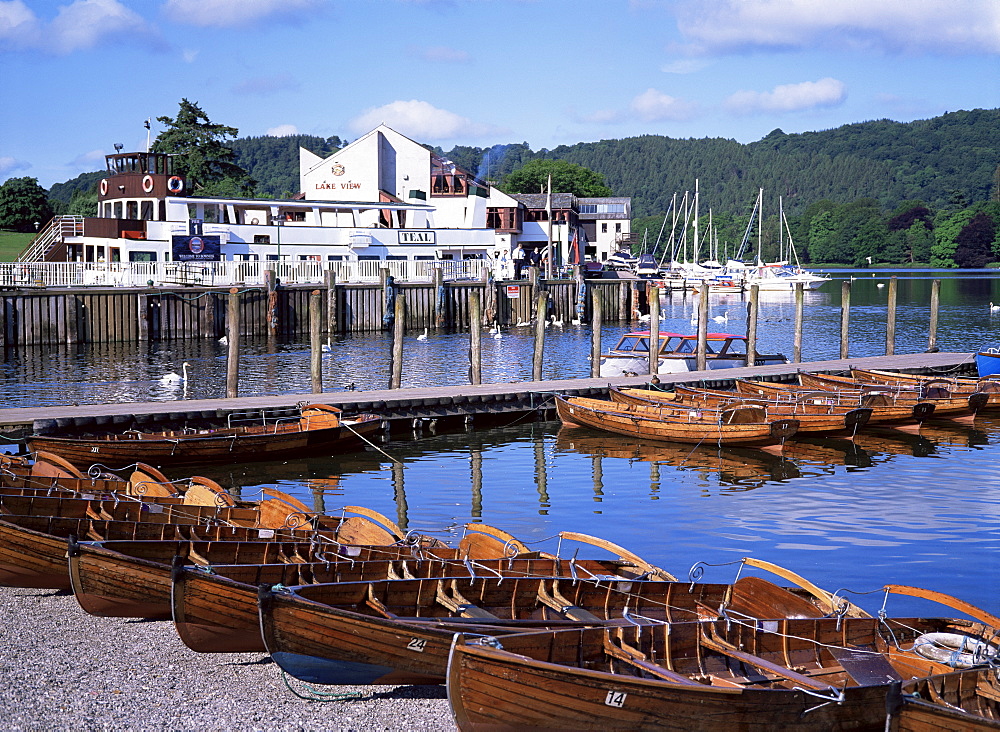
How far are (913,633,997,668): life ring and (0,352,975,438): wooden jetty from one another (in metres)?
18.7

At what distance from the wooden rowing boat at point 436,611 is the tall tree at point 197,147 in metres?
93.0

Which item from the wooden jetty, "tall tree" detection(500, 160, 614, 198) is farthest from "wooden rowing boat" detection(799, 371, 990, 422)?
"tall tree" detection(500, 160, 614, 198)

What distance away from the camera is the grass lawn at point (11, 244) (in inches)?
3142

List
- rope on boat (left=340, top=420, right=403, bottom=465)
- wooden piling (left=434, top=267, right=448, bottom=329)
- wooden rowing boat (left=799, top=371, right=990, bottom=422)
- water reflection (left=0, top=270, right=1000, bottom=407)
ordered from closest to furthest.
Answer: rope on boat (left=340, top=420, right=403, bottom=465)
wooden rowing boat (left=799, top=371, right=990, bottom=422)
water reflection (left=0, top=270, right=1000, bottom=407)
wooden piling (left=434, top=267, right=448, bottom=329)

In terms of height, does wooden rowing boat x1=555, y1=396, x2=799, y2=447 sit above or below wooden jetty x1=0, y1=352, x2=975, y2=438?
below

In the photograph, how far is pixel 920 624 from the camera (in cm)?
1151

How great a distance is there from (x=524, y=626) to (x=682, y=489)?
12.5m

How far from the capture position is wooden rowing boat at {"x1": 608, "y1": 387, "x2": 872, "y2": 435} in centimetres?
2794

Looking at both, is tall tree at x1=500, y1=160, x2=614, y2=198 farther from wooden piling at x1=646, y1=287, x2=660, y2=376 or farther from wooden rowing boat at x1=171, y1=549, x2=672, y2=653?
wooden rowing boat at x1=171, y1=549, x2=672, y2=653

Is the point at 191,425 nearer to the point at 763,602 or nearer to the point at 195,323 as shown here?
the point at 763,602

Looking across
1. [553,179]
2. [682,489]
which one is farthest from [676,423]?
[553,179]

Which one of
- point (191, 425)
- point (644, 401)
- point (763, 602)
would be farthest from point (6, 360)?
point (763, 602)

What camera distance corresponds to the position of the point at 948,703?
960 centimetres

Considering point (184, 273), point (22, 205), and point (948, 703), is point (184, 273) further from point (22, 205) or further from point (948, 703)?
point (22, 205)
